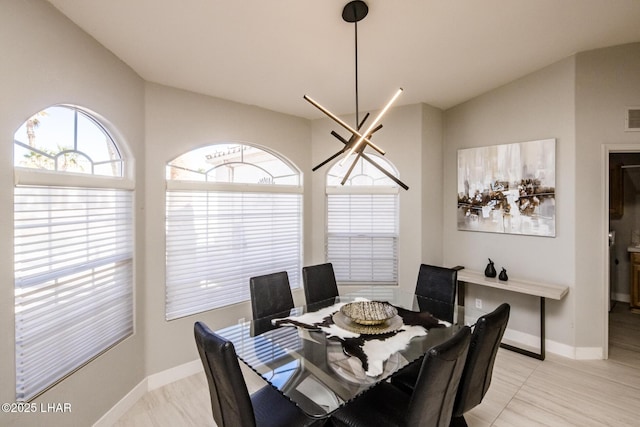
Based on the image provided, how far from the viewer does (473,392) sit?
6.19 ft

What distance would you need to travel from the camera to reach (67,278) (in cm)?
202

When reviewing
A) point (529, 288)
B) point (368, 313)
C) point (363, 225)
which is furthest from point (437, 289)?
point (363, 225)

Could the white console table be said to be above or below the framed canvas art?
below

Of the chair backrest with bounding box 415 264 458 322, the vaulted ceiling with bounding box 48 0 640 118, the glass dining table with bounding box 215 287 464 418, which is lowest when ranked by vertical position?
the glass dining table with bounding box 215 287 464 418

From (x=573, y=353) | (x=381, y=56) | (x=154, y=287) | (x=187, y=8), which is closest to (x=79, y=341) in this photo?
(x=154, y=287)

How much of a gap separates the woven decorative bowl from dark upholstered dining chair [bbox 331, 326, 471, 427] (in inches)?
21.6

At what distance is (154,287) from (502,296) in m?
3.82

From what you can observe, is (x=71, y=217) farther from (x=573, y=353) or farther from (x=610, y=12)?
(x=573, y=353)

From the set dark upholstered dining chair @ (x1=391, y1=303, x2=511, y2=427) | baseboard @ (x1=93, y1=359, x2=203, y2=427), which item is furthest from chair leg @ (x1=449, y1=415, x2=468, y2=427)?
baseboard @ (x1=93, y1=359, x2=203, y2=427)

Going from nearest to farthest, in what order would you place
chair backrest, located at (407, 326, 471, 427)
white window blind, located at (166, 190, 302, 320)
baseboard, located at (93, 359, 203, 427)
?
chair backrest, located at (407, 326, 471, 427) < baseboard, located at (93, 359, 203, 427) < white window blind, located at (166, 190, 302, 320)

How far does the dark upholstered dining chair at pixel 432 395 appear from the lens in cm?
138

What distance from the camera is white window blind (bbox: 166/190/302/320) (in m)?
3.00

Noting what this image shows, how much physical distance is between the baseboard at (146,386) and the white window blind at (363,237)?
2001mm

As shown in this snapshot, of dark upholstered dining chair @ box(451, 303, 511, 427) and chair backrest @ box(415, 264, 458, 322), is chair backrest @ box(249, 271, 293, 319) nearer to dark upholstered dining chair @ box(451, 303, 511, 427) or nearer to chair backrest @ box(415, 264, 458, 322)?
chair backrest @ box(415, 264, 458, 322)
